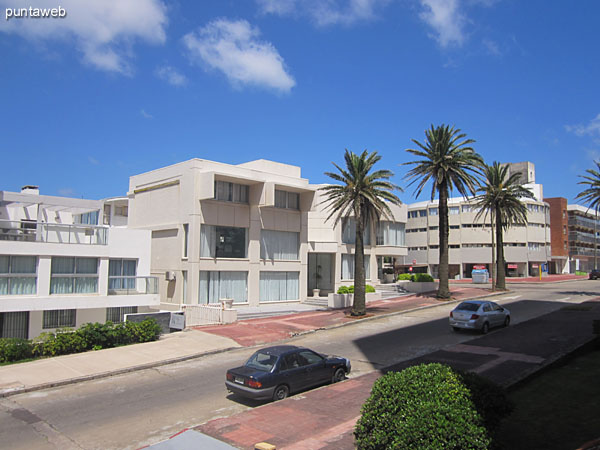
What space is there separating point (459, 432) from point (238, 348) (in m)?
15.4

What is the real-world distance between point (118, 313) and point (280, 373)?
49.2 feet

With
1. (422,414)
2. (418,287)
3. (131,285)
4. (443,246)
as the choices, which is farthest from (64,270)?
(418,287)

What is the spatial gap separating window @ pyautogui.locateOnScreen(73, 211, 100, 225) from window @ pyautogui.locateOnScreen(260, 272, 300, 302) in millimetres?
11881

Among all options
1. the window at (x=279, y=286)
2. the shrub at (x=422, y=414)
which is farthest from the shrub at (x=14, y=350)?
the window at (x=279, y=286)

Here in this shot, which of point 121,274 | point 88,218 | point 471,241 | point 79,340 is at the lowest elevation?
point 79,340

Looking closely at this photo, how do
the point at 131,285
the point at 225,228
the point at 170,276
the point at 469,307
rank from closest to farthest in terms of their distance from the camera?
1. the point at 469,307
2. the point at 131,285
3. the point at 170,276
4. the point at 225,228

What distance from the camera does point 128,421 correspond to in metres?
11.4

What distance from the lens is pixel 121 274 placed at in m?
24.8

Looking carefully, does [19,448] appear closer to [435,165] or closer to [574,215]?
[435,165]

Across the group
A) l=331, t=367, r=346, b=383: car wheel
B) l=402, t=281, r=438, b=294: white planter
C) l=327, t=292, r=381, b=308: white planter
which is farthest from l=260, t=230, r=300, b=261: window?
l=331, t=367, r=346, b=383: car wheel

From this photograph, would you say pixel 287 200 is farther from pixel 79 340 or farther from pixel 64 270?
pixel 79 340

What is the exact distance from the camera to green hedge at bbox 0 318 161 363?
18.4 m

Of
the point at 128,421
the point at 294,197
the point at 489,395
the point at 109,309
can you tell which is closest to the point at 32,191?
the point at 109,309

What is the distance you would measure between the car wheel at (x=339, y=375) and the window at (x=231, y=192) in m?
18.8
